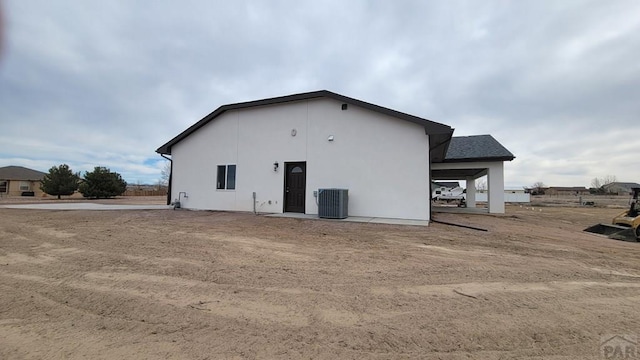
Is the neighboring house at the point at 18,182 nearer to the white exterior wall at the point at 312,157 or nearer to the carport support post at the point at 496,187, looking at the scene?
the white exterior wall at the point at 312,157

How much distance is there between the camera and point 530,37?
10.9m

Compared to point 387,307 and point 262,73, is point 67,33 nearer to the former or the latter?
point 262,73

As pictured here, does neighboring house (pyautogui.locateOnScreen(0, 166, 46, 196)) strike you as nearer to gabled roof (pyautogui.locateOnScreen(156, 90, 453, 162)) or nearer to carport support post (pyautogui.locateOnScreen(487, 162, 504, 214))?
gabled roof (pyautogui.locateOnScreen(156, 90, 453, 162))

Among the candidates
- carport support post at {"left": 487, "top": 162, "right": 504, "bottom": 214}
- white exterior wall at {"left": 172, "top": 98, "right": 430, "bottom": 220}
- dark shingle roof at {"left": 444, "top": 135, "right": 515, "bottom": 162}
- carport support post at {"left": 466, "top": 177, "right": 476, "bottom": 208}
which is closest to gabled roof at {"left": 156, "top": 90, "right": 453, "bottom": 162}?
white exterior wall at {"left": 172, "top": 98, "right": 430, "bottom": 220}

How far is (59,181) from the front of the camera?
1126 inches

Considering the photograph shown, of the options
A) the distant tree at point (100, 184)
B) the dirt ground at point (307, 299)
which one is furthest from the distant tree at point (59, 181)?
the dirt ground at point (307, 299)

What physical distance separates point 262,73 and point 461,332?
15.3m

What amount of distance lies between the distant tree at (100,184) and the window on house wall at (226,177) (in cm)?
2264

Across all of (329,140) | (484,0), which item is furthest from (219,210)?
(484,0)

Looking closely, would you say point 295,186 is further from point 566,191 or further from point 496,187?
point 566,191

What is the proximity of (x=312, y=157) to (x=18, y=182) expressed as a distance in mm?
51801

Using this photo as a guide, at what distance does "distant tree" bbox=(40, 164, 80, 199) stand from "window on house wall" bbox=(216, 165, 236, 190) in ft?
86.9

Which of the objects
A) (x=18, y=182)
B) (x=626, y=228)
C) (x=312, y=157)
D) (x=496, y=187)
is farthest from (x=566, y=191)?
(x=18, y=182)

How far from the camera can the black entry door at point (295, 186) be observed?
1207cm
